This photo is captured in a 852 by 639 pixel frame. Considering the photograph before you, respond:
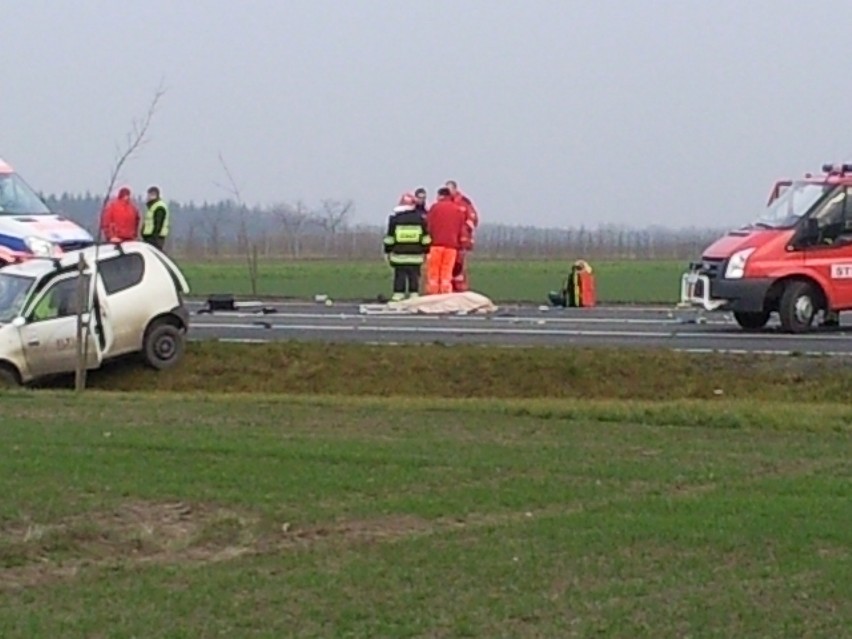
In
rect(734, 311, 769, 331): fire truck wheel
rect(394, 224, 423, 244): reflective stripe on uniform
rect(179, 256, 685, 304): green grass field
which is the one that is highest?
rect(394, 224, 423, 244): reflective stripe on uniform

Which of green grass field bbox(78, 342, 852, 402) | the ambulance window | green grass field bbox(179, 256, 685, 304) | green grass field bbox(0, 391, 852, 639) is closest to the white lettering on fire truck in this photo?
green grass field bbox(78, 342, 852, 402)

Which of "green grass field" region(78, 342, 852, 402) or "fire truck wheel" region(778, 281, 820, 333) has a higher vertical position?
"fire truck wheel" region(778, 281, 820, 333)

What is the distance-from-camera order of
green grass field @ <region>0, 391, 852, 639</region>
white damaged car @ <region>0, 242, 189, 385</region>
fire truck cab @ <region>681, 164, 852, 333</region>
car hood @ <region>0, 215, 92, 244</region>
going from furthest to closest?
car hood @ <region>0, 215, 92, 244</region>, fire truck cab @ <region>681, 164, 852, 333</region>, white damaged car @ <region>0, 242, 189, 385</region>, green grass field @ <region>0, 391, 852, 639</region>

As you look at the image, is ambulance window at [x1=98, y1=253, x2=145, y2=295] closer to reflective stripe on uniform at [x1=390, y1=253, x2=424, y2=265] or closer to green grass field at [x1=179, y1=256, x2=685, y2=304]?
reflective stripe on uniform at [x1=390, y1=253, x2=424, y2=265]

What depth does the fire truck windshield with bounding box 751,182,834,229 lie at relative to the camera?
909 inches

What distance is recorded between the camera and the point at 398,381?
64.6ft

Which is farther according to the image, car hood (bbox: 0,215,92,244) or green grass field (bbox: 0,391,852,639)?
car hood (bbox: 0,215,92,244)

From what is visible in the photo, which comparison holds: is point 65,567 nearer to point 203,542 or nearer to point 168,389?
point 203,542

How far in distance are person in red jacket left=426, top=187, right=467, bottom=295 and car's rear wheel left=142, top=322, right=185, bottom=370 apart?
297 inches

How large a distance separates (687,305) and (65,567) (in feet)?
56.3

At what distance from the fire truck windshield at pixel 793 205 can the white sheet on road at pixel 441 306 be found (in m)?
4.73

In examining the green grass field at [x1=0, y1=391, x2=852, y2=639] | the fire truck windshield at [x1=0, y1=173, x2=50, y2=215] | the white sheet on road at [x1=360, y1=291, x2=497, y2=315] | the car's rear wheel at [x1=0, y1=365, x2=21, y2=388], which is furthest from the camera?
the white sheet on road at [x1=360, y1=291, x2=497, y2=315]

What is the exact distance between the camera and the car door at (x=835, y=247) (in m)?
22.8

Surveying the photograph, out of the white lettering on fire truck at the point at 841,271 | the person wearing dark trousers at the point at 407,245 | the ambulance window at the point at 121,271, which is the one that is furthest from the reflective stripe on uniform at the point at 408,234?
the ambulance window at the point at 121,271
